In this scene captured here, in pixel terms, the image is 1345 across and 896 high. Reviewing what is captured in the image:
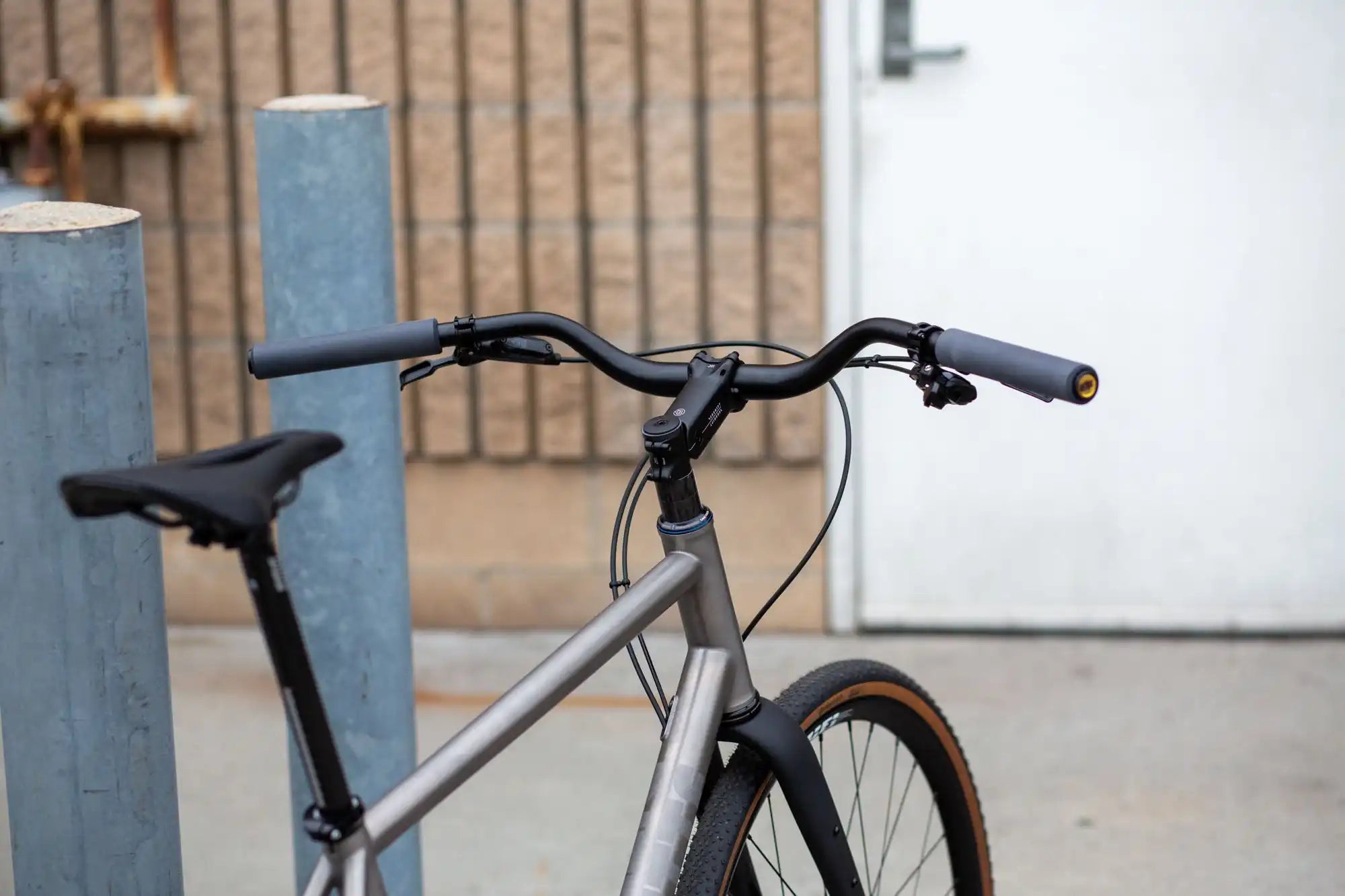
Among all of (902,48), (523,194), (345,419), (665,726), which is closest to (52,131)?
(523,194)

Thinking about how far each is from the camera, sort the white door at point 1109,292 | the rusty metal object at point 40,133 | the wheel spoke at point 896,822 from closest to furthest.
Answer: the wheel spoke at point 896,822 < the white door at point 1109,292 < the rusty metal object at point 40,133

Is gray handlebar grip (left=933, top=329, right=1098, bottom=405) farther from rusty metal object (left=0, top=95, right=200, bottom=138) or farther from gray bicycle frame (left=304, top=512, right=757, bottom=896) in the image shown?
rusty metal object (left=0, top=95, right=200, bottom=138)

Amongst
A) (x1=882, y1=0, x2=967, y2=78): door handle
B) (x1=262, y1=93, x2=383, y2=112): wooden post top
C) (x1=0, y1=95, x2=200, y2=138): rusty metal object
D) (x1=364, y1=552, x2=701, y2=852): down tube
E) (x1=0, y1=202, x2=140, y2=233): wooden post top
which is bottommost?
(x1=364, y1=552, x2=701, y2=852): down tube

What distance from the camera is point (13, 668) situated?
184 centimetres

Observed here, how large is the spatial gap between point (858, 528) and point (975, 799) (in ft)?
5.68

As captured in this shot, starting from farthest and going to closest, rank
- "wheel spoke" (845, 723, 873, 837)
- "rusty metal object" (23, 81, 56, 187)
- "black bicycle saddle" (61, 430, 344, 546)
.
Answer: "rusty metal object" (23, 81, 56, 187) → "wheel spoke" (845, 723, 873, 837) → "black bicycle saddle" (61, 430, 344, 546)

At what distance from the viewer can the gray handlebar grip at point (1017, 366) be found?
4.89ft

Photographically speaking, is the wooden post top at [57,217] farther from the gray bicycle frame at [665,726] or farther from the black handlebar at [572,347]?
the gray bicycle frame at [665,726]

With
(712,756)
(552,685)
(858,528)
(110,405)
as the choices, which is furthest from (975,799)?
(858,528)

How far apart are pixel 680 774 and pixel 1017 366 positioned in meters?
0.50

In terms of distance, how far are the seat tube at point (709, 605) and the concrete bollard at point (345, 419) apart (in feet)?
1.89

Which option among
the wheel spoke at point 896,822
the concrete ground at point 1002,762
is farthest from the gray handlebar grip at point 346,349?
the concrete ground at point 1002,762

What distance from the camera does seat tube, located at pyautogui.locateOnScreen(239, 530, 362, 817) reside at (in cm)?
132

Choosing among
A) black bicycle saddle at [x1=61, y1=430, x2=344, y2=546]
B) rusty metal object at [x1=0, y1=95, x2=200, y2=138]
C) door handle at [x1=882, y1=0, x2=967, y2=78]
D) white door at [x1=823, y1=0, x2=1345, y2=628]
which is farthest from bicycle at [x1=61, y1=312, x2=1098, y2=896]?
rusty metal object at [x1=0, y1=95, x2=200, y2=138]
